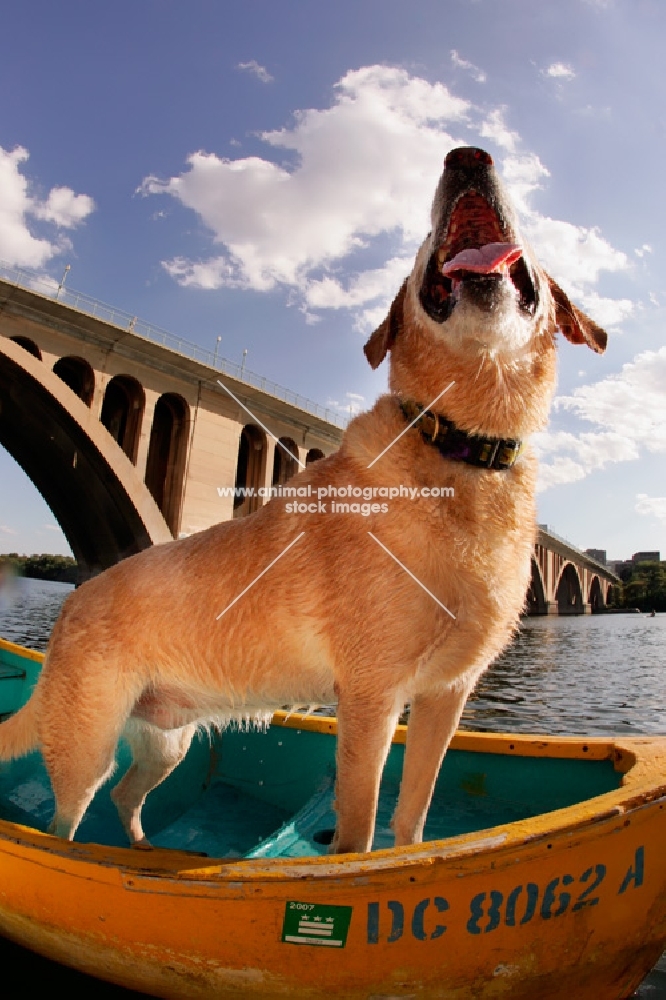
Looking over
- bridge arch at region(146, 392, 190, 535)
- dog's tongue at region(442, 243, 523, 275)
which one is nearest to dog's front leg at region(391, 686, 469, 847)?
dog's tongue at region(442, 243, 523, 275)

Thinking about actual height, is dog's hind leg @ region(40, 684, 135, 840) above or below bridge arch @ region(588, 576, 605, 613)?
above

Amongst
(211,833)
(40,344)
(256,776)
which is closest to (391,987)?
(211,833)

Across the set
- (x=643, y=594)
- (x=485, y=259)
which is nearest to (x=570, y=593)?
(x=643, y=594)

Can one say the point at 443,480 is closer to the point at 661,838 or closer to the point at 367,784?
the point at 367,784

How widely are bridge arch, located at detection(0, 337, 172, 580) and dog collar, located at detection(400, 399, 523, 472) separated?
19121mm

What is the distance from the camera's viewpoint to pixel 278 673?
239 centimetres

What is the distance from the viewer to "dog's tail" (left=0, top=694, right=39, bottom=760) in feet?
9.09

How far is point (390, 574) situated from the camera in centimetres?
217

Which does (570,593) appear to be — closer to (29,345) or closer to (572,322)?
(29,345)

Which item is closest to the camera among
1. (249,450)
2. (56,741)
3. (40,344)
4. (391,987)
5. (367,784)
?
(391,987)

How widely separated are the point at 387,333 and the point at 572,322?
2.58ft

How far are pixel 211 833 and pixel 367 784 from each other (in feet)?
7.61

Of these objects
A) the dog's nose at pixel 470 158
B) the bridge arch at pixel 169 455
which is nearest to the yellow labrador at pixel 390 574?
the dog's nose at pixel 470 158

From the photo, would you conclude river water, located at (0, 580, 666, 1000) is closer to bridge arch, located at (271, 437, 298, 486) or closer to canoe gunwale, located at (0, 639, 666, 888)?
canoe gunwale, located at (0, 639, 666, 888)
